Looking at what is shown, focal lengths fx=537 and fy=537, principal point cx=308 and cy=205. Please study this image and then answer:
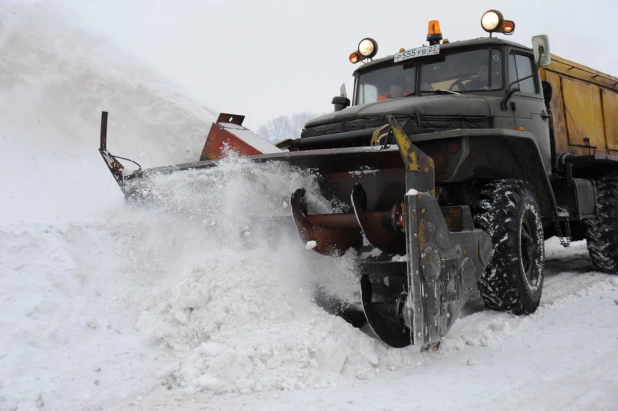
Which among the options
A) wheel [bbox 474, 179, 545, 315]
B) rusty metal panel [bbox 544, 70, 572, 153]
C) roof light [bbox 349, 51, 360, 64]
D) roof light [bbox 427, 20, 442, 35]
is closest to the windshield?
roof light [bbox 427, 20, 442, 35]

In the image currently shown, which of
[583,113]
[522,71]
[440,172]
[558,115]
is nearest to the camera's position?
[440,172]


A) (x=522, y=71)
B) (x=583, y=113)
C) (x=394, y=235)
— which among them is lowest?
(x=394, y=235)

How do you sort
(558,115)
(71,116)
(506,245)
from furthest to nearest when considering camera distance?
(71,116)
(558,115)
(506,245)

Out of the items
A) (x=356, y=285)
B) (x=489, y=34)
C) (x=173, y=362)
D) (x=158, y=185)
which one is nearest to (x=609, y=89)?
(x=489, y=34)

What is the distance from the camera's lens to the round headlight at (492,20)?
5.23 meters

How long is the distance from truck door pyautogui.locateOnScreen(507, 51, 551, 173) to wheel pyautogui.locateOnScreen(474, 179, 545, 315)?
34.3 inches

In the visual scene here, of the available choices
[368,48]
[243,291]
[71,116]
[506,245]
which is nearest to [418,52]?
[368,48]

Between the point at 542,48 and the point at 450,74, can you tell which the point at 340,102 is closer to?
the point at 450,74

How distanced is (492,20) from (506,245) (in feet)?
7.67

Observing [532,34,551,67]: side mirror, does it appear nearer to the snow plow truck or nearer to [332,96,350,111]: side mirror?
the snow plow truck

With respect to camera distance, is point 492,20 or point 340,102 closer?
point 492,20

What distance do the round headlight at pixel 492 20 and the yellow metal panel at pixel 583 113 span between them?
1716mm

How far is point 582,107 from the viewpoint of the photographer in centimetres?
673

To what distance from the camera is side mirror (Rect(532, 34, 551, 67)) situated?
16.2ft
